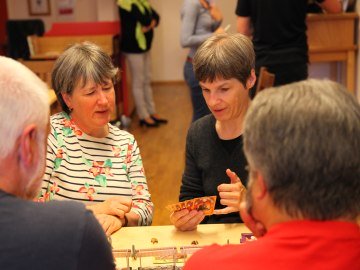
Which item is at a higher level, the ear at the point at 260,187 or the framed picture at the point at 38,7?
the ear at the point at 260,187

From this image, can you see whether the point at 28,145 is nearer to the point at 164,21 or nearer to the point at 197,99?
the point at 197,99

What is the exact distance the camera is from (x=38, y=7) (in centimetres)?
933

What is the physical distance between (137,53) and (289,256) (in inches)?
227

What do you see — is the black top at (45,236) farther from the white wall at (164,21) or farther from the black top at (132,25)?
the white wall at (164,21)

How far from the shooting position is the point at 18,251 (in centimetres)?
120

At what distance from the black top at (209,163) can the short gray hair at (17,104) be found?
108 cm

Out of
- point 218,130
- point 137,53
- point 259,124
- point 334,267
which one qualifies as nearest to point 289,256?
point 334,267

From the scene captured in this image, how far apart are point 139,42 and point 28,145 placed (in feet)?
17.7

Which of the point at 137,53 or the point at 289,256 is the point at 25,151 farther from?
the point at 137,53

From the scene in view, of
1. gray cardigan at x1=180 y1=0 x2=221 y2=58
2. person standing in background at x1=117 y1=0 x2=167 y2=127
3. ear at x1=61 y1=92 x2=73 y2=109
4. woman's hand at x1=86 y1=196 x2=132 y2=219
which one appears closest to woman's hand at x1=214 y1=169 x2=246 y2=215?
woman's hand at x1=86 y1=196 x2=132 y2=219

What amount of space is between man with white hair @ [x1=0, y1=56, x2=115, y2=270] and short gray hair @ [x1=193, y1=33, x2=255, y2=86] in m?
1.03

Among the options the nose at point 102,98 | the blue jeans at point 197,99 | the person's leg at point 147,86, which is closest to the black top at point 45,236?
the nose at point 102,98

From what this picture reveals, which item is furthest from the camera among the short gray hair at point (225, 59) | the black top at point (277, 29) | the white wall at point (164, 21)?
the white wall at point (164, 21)

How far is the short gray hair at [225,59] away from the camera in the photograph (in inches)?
87.4
